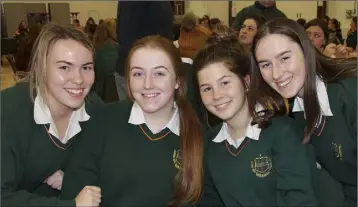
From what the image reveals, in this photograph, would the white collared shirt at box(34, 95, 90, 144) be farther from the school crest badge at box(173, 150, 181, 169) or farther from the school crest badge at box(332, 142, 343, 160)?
the school crest badge at box(332, 142, 343, 160)

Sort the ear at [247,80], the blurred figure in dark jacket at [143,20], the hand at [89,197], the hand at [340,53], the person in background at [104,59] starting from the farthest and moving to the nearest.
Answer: the hand at [340,53]
the person in background at [104,59]
the blurred figure in dark jacket at [143,20]
the ear at [247,80]
the hand at [89,197]

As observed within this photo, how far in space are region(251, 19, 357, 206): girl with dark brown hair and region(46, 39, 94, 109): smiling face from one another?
0.87 metres

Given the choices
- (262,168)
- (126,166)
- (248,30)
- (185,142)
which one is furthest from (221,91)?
(248,30)

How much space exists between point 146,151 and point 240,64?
0.63 metres

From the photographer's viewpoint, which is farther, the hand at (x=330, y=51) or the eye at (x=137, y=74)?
the hand at (x=330, y=51)

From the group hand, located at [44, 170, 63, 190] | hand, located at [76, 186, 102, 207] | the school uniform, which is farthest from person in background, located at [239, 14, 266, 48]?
hand, located at [76, 186, 102, 207]

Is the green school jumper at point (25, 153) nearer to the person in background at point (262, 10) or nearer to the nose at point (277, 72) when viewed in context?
the nose at point (277, 72)

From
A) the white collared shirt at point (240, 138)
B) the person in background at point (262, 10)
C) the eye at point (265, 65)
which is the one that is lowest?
the white collared shirt at point (240, 138)

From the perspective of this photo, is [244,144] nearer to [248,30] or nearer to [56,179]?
[56,179]

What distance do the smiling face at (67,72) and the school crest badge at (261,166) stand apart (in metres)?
0.89

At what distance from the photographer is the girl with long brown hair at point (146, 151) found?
6.06 feet

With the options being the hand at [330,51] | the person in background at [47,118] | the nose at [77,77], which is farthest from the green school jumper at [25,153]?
the hand at [330,51]

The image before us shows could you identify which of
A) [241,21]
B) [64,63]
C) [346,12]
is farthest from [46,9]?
[64,63]

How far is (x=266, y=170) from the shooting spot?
1.82 metres
